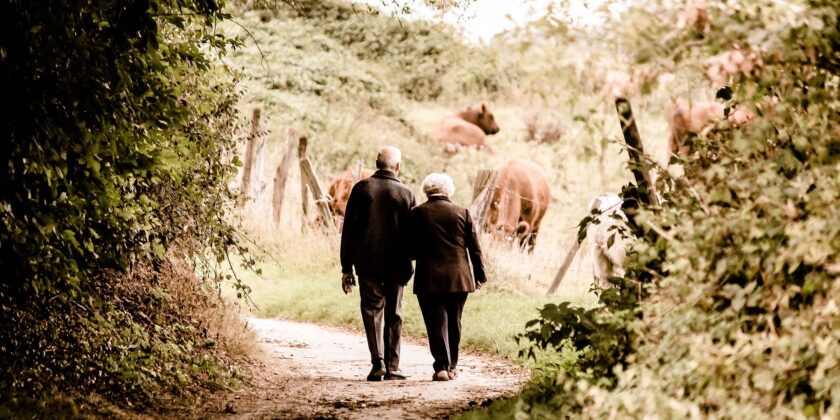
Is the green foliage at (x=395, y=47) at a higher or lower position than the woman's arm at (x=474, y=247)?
higher

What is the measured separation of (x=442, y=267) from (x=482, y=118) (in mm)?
26698

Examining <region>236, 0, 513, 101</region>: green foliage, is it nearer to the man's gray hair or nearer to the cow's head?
the cow's head

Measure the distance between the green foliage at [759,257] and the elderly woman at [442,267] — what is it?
4173mm

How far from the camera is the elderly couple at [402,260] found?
28.9 feet

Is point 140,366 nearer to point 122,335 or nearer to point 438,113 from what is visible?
point 122,335

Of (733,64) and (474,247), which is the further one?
(474,247)

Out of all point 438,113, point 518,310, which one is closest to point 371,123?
point 438,113

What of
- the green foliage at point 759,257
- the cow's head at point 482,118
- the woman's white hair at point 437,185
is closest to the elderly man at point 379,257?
the woman's white hair at point 437,185

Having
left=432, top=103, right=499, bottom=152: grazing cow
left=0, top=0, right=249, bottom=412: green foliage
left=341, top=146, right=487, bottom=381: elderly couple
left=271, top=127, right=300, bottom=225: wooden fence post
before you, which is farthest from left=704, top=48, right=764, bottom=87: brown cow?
left=432, top=103, right=499, bottom=152: grazing cow

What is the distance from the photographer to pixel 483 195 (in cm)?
1548

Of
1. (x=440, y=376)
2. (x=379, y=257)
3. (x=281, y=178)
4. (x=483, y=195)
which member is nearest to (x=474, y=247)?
(x=379, y=257)

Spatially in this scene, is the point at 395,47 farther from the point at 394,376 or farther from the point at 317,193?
the point at 394,376

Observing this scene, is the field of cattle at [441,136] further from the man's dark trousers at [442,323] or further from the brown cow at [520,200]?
the man's dark trousers at [442,323]

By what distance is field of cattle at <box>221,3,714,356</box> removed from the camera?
4.60 metres
